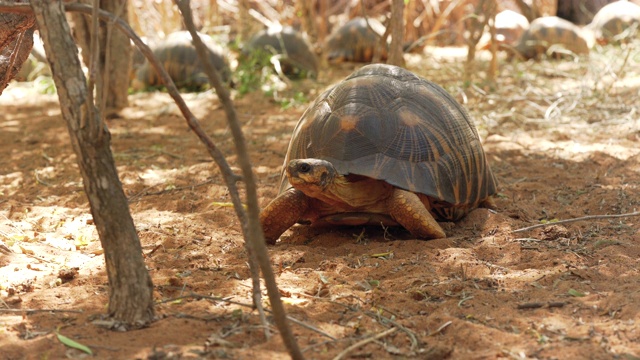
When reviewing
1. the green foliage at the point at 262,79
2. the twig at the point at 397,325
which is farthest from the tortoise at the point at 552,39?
the twig at the point at 397,325

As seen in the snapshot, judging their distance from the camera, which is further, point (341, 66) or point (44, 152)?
point (341, 66)

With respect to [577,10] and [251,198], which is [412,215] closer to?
[251,198]

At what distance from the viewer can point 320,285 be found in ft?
10.2

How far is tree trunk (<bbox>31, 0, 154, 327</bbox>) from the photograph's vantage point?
7.57 ft

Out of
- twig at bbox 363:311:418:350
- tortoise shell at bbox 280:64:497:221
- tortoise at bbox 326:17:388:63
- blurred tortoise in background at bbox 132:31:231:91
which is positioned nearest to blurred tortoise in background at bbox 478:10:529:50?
tortoise at bbox 326:17:388:63

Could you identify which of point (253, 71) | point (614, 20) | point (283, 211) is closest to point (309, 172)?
point (283, 211)

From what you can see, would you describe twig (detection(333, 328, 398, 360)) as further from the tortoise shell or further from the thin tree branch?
the tortoise shell

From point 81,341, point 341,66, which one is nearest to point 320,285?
point 81,341

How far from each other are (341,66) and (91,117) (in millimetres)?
9830

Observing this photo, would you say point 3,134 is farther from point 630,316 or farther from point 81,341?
point 630,316

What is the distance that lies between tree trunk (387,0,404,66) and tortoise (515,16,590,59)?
5.71 metres

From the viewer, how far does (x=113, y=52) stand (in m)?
7.72

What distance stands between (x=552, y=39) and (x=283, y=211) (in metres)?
8.69

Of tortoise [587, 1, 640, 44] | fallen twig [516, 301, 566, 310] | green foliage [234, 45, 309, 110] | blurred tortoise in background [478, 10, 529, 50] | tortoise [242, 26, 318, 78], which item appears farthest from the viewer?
blurred tortoise in background [478, 10, 529, 50]
